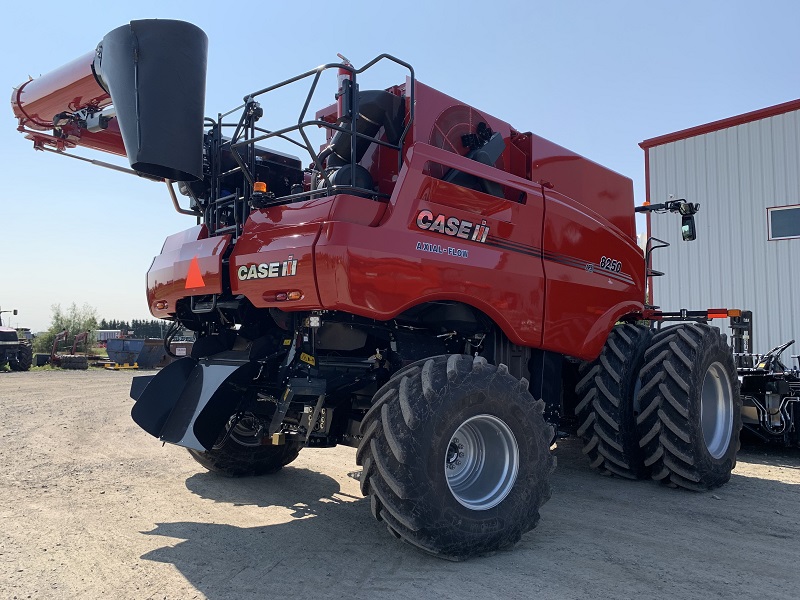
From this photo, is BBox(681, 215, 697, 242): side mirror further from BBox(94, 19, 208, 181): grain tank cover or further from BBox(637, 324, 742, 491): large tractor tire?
BBox(94, 19, 208, 181): grain tank cover

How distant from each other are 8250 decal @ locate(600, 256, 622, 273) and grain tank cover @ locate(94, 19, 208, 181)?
3657 mm

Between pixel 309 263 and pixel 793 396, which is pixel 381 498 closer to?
pixel 309 263

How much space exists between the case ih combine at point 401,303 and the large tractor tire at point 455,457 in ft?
0.04

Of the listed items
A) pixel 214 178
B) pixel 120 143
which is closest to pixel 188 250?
pixel 214 178

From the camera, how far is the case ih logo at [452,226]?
4368 millimetres

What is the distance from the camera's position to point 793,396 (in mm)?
7535

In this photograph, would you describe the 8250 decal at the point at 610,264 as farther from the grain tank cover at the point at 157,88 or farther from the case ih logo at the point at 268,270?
the grain tank cover at the point at 157,88

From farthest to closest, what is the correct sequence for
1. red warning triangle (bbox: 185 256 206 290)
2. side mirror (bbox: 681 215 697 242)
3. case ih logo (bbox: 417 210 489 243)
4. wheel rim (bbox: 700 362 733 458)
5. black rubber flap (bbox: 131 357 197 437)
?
1. side mirror (bbox: 681 215 697 242)
2. wheel rim (bbox: 700 362 733 458)
3. red warning triangle (bbox: 185 256 206 290)
4. black rubber flap (bbox: 131 357 197 437)
5. case ih logo (bbox: 417 210 489 243)

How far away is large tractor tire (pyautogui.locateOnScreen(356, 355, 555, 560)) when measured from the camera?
368 centimetres

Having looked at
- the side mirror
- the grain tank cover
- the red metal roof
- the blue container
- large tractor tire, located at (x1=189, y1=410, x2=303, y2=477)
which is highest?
the red metal roof

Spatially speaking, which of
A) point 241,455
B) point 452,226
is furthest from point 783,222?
point 241,455

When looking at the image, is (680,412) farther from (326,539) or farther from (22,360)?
(22,360)

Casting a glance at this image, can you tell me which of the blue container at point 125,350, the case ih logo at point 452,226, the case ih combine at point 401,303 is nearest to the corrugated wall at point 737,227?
the case ih combine at point 401,303

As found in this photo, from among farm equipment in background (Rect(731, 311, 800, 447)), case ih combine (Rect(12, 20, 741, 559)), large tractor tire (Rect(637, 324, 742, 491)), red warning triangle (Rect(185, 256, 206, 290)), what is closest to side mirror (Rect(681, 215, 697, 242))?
case ih combine (Rect(12, 20, 741, 559))
